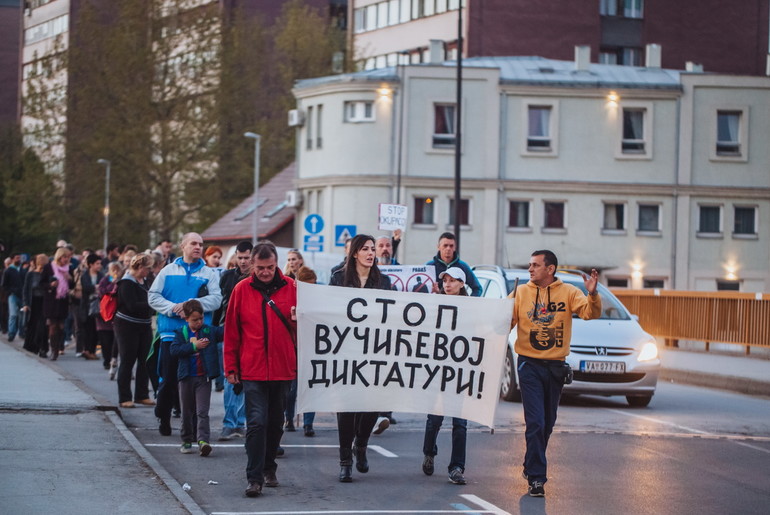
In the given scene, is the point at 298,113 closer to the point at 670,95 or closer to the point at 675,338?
the point at 670,95

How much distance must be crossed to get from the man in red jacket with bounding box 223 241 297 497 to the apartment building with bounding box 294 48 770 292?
4638cm

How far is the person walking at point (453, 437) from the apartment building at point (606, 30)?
60.3 metres

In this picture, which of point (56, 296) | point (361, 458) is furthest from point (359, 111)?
point (361, 458)

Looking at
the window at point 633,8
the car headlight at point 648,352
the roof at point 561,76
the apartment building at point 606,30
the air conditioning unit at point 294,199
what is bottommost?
the car headlight at point 648,352

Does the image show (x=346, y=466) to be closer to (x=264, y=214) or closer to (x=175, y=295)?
(x=175, y=295)

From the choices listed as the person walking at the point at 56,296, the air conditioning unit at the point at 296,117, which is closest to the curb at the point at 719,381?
the person walking at the point at 56,296

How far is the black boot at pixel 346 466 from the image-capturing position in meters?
11.0

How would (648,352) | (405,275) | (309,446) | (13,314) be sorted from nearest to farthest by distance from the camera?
(309,446)
(405,275)
(648,352)
(13,314)

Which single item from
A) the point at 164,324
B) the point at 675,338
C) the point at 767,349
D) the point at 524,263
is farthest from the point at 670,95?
the point at 164,324

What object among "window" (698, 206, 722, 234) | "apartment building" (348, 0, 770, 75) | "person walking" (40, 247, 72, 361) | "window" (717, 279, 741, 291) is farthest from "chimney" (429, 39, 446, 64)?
"person walking" (40, 247, 72, 361)

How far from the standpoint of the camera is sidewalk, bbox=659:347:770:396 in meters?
23.0

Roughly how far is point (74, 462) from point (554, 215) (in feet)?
156

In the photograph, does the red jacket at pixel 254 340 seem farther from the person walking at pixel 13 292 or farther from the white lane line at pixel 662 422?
the person walking at pixel 13 292

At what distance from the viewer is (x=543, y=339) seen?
10.8 m
